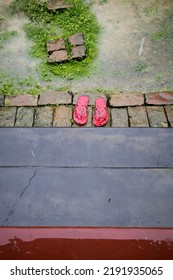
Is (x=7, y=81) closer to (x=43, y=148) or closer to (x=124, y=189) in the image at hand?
(x=43, y=148)

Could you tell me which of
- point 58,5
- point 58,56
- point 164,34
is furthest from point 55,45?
point 164,34

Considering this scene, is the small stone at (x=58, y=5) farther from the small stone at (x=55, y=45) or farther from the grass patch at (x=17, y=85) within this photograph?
the grass patch at (x=17, y=85)

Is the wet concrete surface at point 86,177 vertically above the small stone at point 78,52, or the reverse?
the small stone at point 78,52

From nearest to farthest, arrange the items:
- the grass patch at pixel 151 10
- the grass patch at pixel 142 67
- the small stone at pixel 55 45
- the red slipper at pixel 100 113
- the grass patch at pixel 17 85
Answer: the red slipper at pixel 100 113
the grass patch at pixel 17 85
the grass patch at pixel 142 67
the small stone at pixel 55 45
the grass patch at pixel 151 10

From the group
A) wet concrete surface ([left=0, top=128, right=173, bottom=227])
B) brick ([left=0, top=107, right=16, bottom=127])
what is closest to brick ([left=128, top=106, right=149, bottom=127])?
wet concrete surface ([left=0, top=128, right=173, bottom=227])

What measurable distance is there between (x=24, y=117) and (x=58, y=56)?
3.42 feet

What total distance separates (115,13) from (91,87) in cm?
159

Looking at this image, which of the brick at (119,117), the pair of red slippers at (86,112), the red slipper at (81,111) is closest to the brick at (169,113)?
the brick at (119,117)

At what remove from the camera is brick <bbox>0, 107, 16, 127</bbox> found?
3.87 metres

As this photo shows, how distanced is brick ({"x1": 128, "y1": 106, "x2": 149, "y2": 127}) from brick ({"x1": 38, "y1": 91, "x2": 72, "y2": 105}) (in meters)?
0.79

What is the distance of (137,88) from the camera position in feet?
13.5

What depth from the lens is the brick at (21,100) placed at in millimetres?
4023

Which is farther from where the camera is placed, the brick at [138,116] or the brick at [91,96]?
the brick at [91,96]

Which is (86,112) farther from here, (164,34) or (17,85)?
(164,34)
